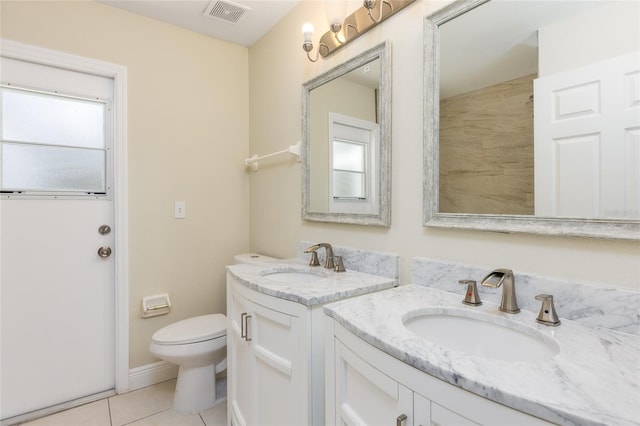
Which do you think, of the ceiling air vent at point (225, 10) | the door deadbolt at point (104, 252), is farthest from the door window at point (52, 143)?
the ceiling air vent at point (225, 10)

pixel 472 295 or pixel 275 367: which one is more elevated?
pixel 472 295

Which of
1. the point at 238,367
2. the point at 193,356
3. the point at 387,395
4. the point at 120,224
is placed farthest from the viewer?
the point at 120,224

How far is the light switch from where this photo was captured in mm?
2191

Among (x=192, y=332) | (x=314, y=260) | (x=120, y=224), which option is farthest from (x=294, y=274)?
(x=120, y=224)

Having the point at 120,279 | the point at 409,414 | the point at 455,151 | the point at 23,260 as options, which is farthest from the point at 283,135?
the point at 409,414

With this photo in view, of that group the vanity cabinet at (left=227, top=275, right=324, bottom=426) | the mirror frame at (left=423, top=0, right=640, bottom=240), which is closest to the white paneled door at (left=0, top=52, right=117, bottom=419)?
the vanity cabinet at (left=227, top=275, right=324, bottom=426)

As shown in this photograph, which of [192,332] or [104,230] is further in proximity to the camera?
[104,230]

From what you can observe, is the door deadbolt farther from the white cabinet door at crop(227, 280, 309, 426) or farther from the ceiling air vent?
the ceiling air vent

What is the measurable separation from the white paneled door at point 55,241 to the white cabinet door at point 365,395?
1757 millimetres

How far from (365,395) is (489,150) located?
2.82 feet

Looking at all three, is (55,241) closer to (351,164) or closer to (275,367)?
(275,367)

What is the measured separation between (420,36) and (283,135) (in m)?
1.05

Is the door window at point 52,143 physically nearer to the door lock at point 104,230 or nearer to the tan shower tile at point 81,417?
the door lock at point 104,230

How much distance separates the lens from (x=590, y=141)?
871 millimetres
